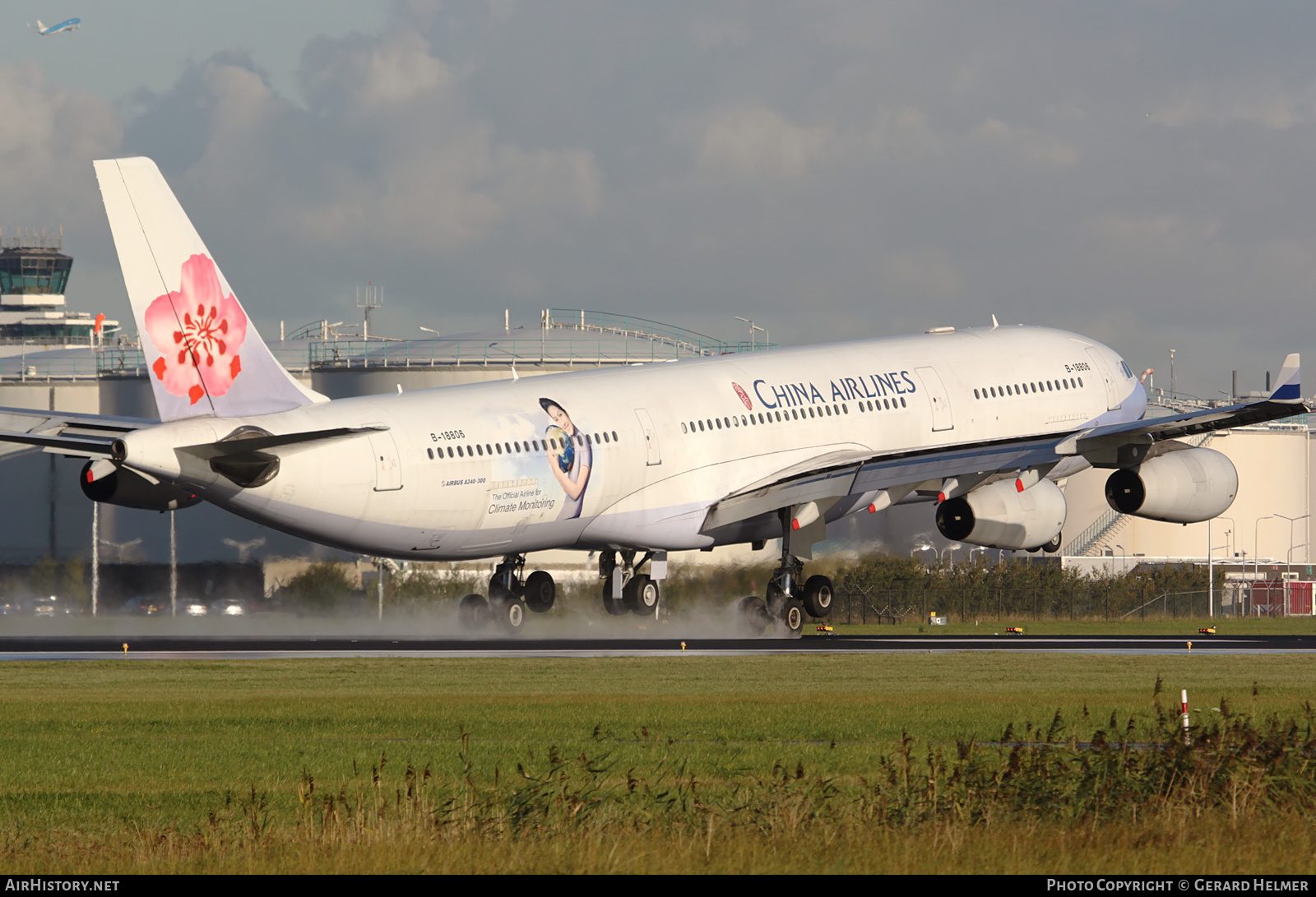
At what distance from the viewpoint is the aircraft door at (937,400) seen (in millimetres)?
51406

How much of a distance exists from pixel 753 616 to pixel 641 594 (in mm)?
3311

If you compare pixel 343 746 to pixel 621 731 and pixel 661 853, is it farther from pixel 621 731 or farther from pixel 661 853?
pixel 661 853

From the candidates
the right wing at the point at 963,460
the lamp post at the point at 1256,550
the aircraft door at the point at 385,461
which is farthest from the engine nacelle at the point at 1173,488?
the lamp post at the point at 1256,550

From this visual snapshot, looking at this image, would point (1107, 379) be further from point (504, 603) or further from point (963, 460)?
point (504, 603)

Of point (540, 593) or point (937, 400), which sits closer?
point (540, 593)

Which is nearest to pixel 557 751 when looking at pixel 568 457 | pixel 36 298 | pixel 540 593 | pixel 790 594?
pixel 568 457

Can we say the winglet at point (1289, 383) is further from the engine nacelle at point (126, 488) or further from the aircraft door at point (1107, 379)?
the engine nacelle at point (126, 488)

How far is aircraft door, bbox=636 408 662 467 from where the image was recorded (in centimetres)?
4553

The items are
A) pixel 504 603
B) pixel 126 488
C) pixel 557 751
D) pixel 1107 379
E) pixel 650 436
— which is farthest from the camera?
pixel 1107 379

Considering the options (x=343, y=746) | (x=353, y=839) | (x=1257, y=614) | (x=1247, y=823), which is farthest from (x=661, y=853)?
(x=1257, y=614)

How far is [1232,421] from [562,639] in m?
19.2

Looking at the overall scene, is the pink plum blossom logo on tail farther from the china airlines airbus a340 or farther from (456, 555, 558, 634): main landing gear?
(456, 555, 558, 634): main landing gear

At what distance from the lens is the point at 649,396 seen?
46344 mm

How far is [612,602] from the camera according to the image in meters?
48.4
